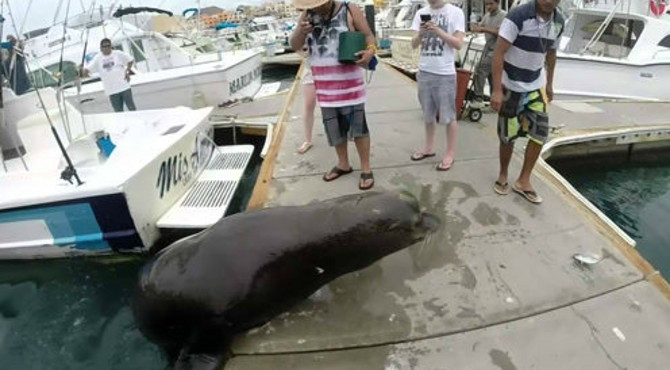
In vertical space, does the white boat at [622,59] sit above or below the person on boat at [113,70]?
below

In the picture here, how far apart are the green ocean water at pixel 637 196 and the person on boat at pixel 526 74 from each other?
2016 millimetres

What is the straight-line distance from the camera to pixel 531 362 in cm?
219

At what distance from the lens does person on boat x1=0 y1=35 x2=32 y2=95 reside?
216 inches

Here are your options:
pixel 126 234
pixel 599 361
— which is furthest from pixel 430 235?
pixel 126 234

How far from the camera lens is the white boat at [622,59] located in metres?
8.37

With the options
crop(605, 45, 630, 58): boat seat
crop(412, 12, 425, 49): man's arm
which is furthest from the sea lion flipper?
crop(605, 45, 630, 58): boat seat

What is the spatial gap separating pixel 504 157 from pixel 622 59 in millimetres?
6642

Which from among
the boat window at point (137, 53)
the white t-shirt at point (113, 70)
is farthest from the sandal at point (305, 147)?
the boat window at point (137, 53)

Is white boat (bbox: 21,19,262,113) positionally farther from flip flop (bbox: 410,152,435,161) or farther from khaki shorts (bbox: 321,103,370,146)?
flip flop (bbox: 410,152,435,161)

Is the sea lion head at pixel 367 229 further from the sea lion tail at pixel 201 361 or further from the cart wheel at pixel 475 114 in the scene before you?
the cart wheel at pixel 475 114

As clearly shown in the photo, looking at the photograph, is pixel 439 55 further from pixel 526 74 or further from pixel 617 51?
pixel 617 51

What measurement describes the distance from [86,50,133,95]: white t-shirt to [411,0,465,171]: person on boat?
19.3 feet

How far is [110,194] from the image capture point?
3.74 meters

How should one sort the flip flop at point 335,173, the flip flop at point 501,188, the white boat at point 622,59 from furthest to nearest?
the white boat at point 622,59, the flip flop at point 335,173, the flip flop at point 501,188
